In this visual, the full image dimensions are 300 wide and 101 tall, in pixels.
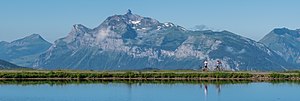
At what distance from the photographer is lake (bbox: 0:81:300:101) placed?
67.8m

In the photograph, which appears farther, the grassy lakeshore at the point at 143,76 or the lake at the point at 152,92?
the grassy lakeshore at the point at 143,76

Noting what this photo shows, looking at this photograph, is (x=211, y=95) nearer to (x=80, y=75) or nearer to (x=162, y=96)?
(x=162, y=96)

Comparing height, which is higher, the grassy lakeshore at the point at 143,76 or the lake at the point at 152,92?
the grassy lakeshore at the point at 143,76

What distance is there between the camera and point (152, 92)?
251 ft

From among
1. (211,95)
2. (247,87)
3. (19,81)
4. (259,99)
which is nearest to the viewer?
(259,99)

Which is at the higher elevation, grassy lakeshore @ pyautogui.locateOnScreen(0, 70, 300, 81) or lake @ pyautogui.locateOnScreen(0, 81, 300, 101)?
grassy lakeshore @ pyautogui.locateOnScreen(0, 70, 300, 81)

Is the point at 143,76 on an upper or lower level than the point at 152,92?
upper

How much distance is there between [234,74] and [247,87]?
2023 cm

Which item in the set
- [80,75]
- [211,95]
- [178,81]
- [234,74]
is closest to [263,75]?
[234,74]

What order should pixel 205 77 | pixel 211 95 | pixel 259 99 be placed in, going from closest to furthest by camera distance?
pixel 259 99
pixel 211 95
pixel 205 77

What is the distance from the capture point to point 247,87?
8594 cm

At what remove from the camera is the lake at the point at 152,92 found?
67.8 meters

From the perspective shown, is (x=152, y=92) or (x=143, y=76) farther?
(x=143, y=76)

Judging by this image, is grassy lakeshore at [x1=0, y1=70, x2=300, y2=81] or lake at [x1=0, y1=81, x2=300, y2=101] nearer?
lake at [x1=0, y1=81, x2=300, y2=101]
